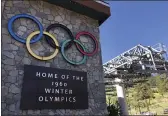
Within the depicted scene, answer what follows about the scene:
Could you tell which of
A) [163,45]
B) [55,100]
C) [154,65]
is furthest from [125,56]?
[55,100]

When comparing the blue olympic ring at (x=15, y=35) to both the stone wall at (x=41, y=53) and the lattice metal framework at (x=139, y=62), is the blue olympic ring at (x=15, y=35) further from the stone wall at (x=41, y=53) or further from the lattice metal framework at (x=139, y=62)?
the lattice metal framework at (x=139, y=62)

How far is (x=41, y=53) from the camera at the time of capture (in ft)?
20.3

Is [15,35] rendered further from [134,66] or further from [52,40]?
[134,66]

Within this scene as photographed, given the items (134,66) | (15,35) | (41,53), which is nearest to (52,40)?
(41,53)

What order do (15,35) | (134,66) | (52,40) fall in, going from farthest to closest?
(134,66), (52,40), (15,35)

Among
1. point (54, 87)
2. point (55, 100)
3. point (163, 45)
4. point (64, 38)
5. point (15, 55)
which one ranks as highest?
point (163, 45)

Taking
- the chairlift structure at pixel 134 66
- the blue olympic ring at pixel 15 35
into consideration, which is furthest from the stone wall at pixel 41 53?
the chairlift structure at pixel 134 66

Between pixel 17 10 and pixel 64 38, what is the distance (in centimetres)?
166

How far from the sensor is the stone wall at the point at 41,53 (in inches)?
213

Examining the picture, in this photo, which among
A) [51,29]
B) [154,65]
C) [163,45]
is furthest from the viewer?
[163,45]

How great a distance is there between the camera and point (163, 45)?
16.1 metres

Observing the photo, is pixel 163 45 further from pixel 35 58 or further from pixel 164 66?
pixel 35 58

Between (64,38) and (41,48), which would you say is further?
(64,38)

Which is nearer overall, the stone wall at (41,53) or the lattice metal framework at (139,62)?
the stone wall at (41,53)
